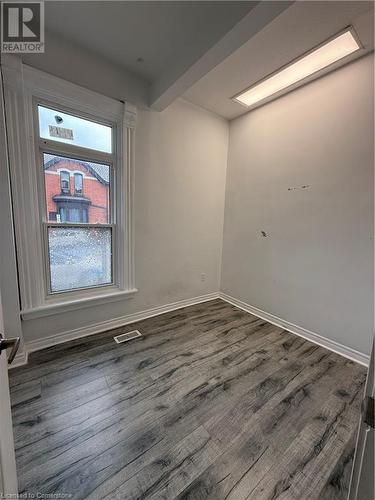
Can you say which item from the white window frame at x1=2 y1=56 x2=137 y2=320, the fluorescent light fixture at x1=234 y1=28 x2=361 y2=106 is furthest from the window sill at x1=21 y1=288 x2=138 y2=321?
the fluorescent light fixture at x1=234 y1=28 x2=361 y2=106

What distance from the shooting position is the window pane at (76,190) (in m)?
2.06

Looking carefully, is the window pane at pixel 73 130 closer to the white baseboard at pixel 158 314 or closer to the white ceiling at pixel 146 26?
the white ceiling at pixel 146 26

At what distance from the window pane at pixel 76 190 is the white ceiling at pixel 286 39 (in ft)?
5.17

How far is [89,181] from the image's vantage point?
88.9 inches

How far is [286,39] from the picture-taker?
1.77 meters

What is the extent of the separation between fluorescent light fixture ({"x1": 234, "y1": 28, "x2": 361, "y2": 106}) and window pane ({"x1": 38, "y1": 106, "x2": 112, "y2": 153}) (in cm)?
172

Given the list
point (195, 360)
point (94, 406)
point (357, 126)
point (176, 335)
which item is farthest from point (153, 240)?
point (357, 126)

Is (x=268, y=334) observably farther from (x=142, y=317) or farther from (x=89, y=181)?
(x=89, y=181)

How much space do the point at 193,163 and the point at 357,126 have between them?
1.80m

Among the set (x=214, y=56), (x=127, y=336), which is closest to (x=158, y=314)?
(x=127, y=336)

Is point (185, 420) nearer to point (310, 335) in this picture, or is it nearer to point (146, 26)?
point (310, 335)

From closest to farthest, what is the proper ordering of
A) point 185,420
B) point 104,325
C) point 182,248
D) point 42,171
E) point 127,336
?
point 185,420
point 42,171
point 127,336
point 104,325
point 182,248

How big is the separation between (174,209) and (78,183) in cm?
118

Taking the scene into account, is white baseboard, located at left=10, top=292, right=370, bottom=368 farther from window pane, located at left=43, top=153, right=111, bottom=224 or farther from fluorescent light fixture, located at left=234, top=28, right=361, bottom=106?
fluorescent light fixture, located at left=234, top=28, right=361, bottom=106
